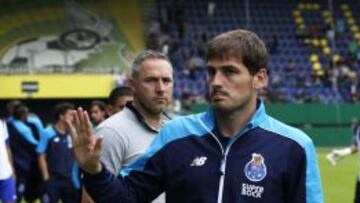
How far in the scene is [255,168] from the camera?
3844mm

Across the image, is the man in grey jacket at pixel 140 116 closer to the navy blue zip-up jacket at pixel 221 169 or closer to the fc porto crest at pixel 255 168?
the navy blue zip-up jacket at pixel 221 169

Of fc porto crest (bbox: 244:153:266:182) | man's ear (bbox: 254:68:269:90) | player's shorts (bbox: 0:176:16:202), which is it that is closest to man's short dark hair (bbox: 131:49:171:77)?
player's shorts (bbox: 0:176:16:202)

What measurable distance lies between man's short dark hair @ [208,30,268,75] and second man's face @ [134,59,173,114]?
1.67 meters

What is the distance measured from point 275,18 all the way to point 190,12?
4.81m

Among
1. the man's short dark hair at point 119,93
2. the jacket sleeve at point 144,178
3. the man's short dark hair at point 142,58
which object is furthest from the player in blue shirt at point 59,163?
the jacket sleeve at point 144,178

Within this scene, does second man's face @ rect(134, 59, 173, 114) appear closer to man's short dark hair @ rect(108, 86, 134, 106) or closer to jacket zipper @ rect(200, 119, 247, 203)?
jacket zipper @ rect(200, 119, 247, 203)

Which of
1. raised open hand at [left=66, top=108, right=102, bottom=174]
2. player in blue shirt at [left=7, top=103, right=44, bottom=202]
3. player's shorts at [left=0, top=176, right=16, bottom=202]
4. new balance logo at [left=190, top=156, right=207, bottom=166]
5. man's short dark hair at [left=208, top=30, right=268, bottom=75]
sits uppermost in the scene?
man's short dark hair at [left=208, top=30, right=268, bottom=75]

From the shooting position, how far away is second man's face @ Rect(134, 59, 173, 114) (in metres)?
5.56

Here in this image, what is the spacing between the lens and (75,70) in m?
41.3

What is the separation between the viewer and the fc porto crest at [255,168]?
382cm

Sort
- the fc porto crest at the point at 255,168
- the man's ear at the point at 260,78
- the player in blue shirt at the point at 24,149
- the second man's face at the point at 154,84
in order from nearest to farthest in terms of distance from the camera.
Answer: the fc porto crest at the point at 255,168 < the man's ear at the point at 260,78 < the second man's face at the point at 154,84 < the player in blue shirt at the point at 24,149

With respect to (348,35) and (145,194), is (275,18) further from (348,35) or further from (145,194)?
(145,194)

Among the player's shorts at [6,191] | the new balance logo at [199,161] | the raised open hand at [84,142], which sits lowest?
the player's shorts at [6,191]

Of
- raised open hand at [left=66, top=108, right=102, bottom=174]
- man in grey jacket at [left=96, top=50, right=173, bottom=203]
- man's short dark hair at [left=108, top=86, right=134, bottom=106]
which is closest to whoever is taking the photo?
raised open hand at [left=66, top=108, right=102, bottom=174]
